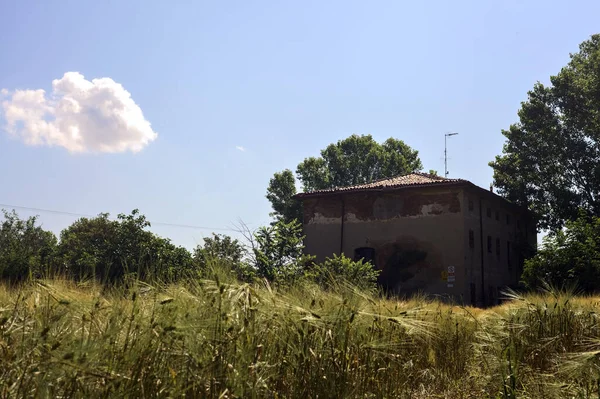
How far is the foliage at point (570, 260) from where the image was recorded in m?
23.4

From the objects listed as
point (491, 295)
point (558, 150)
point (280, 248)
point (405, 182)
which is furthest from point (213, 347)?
point (558, 150)

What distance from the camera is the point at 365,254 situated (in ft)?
105

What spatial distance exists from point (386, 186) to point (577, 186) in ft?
35.7

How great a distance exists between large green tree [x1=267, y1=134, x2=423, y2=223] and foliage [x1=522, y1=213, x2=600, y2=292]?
25237 mm

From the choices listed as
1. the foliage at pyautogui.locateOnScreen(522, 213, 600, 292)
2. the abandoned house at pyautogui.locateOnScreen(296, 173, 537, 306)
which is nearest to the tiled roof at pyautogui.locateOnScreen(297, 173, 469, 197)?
the abandoned house at pyautogui.locateOnScreen(296, 173, 537, 306)

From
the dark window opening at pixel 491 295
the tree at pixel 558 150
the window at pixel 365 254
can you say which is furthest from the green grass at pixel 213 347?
the tree at pixel 558 150

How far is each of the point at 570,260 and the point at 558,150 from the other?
40.4ft

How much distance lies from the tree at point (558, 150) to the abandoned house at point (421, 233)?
2119 mm

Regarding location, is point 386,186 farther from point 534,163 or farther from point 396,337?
point 396,337

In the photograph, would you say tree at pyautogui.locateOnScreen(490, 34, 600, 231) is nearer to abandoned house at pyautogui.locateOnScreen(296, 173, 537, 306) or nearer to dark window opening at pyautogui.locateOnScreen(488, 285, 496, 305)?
abandoned house at pyautogui.locateOnScreen(296, 173, 537, 306)

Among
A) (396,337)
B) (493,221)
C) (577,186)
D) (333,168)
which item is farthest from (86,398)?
(333,168)

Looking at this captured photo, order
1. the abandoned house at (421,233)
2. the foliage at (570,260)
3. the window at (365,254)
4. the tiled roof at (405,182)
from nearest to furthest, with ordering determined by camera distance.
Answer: the foliage at (570,260)
the abandoned house at (421,233)
the tiled roof at (405,182)
the window at (365,254)

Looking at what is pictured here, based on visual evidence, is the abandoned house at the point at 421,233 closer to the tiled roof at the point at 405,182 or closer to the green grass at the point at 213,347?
the tiled roof at the point at 405,182

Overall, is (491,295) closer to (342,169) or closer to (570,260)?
(570,260)
